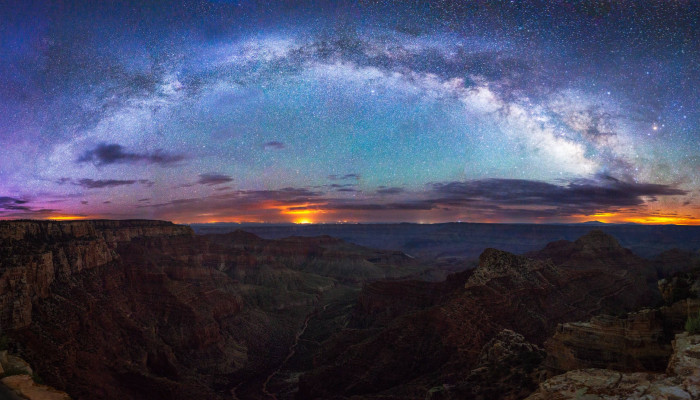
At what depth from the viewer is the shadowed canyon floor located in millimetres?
25891

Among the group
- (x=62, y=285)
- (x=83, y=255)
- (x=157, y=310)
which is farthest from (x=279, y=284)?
(x=62, y=285)

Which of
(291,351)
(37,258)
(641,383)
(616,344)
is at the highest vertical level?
(37,258)

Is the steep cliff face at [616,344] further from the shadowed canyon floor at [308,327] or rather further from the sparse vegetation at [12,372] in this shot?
the sparse vegetation at [12,372]

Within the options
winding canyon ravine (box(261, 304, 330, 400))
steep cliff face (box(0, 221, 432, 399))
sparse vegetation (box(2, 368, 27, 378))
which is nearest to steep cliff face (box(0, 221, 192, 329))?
steep cliff face (box(0, 221, 432, 399))

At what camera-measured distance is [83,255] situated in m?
61.6

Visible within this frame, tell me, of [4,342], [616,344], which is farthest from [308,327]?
[616,344]

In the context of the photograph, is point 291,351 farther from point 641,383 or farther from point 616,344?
point 641,383

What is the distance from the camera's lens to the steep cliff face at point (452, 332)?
4222 cm

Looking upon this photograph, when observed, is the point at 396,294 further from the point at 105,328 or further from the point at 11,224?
the point at 11,224

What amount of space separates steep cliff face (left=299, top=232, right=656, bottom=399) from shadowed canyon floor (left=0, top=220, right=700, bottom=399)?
203mm

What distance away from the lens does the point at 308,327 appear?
8988cm

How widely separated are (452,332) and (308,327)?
170 ft

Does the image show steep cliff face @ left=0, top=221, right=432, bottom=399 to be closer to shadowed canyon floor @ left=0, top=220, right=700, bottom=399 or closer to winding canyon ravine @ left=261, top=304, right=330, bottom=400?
shadowed canyon floor @ left=0, top=220, right=700, bottom=399

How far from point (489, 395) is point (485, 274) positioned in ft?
94.3
